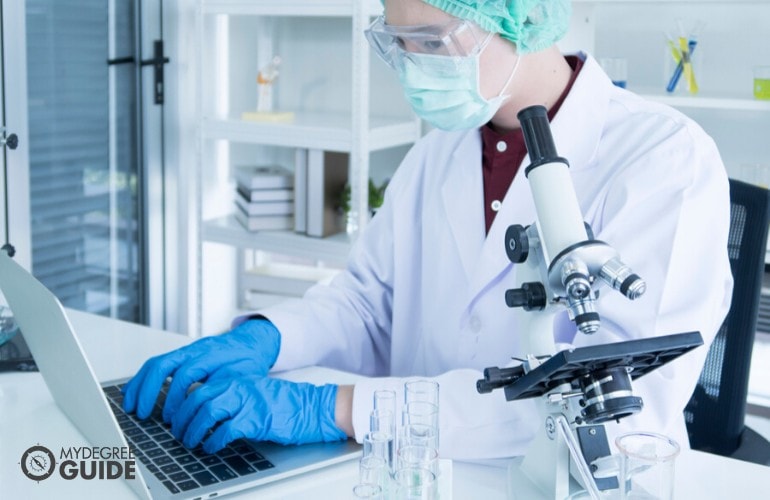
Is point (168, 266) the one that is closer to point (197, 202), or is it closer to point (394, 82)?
point (197, 202)

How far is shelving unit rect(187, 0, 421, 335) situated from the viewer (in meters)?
2.66

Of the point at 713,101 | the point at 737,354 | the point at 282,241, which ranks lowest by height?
the point at 282,241

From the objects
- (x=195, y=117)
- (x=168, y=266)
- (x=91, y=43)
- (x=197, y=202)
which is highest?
(x=91, y=43)

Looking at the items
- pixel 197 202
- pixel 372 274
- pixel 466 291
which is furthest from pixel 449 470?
pixel 197 202

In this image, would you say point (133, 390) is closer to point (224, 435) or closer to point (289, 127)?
point (224, 435)

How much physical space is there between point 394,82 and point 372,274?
1.65 metres

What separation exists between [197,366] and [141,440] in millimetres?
132

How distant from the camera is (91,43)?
2.90 m

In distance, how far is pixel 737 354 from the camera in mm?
1436

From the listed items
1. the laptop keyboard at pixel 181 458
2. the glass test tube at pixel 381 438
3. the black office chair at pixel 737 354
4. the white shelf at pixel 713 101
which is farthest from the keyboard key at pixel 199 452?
the white shelf at pixel 713 101

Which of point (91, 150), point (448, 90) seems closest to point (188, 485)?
point (448, 90)

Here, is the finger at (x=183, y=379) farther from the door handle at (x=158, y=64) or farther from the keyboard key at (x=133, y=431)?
the door handle at (x=158, y=64)

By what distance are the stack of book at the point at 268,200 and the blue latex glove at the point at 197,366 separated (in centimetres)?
157

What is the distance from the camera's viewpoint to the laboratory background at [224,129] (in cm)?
263
